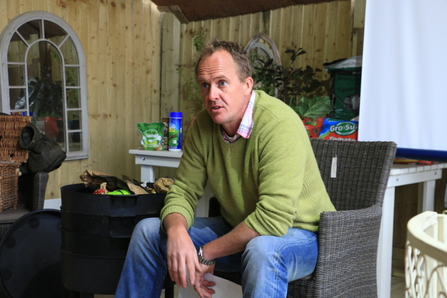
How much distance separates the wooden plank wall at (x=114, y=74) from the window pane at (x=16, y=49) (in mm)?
365

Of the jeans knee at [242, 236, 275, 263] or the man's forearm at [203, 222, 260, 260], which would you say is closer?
the jeans knee at [242, 236, 275, 263]

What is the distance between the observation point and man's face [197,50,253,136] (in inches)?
64.1

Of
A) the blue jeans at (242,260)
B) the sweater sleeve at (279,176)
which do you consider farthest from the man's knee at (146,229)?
the sweater sleeve at (279,176)

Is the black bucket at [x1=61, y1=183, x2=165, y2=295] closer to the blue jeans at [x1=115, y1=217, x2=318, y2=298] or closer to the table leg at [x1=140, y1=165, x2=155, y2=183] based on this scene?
the blue jeans at [x1=115, y1=217, x2=318, y2=298]

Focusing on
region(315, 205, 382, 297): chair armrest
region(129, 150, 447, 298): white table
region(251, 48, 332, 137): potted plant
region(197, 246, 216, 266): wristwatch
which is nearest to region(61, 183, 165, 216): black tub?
region(197, 246, 216, 266): wristwatch

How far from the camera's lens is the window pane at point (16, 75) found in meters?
4.14

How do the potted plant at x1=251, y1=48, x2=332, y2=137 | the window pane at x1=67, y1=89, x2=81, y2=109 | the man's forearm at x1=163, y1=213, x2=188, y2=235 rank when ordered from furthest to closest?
the window pane at x1=67, y1=89, x2=81, y2=109 < the potted plant at x1=251, y1=48, x2=332, y2=137 < the man's forearm at x1=163, y1=213, x2=188, y2=235

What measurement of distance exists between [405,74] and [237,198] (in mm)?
1264

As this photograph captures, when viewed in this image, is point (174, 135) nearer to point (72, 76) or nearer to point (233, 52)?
point (233, 52)

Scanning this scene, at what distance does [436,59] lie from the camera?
2.32 meters

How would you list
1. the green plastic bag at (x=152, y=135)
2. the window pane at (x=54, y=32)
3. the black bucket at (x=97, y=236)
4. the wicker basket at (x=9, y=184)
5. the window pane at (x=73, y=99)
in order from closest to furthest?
the black bucket at (x=97, y=236) < the wicker basket at (x=9, y=184) < the green plastic bag at (x=152, y=135) < the window pane at (x=54, y=32) < the window pane at (x=73, y=99)

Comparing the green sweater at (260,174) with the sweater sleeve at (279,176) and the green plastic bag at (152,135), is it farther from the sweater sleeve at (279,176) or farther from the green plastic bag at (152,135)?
the green plastic bag at (152,135)

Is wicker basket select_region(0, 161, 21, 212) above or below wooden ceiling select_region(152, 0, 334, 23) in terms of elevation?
below

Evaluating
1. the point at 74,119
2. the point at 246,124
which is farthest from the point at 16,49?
the point at 246,124
